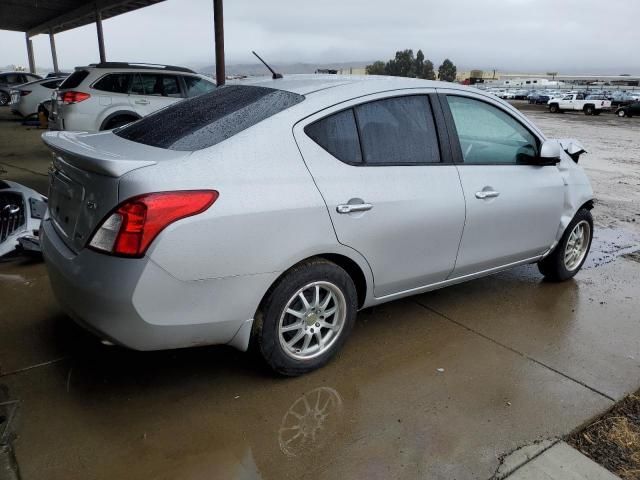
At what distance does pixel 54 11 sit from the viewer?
27.3 metres

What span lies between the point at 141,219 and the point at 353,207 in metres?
1.10

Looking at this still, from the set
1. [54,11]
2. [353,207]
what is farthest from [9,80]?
[353,207]

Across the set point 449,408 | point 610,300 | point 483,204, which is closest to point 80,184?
point 449,408

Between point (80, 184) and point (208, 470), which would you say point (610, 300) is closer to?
point (208, 470)

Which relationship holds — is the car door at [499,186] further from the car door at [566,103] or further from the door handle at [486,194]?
the car door at [566,103]

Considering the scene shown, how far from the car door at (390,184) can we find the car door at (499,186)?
137mm

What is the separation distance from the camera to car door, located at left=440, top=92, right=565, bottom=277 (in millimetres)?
3455

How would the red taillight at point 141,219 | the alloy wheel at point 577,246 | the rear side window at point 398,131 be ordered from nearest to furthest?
the red taillight at point 141,219 < the rear side window at point 398,131 < the alloy wheel at point 577,246

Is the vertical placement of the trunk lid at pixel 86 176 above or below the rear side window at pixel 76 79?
below

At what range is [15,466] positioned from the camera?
2.24 meters

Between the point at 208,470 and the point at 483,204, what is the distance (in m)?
2.31

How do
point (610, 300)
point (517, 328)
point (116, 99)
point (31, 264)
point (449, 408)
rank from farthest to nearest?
point (116, 99) < point (31, 264) < point (610, 300) < point (517, 328) < point (449, 408)

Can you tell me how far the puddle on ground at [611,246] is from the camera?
5.38m

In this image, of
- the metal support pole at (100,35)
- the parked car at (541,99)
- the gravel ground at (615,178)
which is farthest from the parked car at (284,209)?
the parked car at (541,99)
